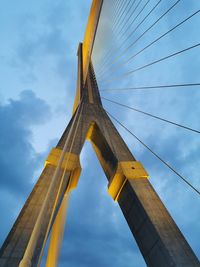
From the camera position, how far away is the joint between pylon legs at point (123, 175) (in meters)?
9.77

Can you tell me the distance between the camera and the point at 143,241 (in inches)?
323

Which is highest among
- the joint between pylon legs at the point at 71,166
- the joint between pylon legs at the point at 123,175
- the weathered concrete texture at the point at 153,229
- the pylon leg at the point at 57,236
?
the joint between pylon legs at the point at 71,166

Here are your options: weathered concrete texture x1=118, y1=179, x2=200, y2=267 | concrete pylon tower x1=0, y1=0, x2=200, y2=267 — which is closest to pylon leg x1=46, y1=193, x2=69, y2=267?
concrete pylon tower x1=0, y1=0, x2=200, y2=267

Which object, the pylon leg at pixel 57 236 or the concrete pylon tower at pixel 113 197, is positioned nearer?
the concrete pylon tower at pixel 113 197

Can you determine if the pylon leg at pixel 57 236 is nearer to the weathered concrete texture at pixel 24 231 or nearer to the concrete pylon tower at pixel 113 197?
the concrete pylon tower at pixel 113 197

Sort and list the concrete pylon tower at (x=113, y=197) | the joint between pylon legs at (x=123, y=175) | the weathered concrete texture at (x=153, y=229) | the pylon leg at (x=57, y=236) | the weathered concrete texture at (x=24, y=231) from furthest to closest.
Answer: the pylon leg at (x=57, y=236), the joint between pylon legs at (x=123, y=175), the weathered concrete texture at (x=153, y=229), the concrete pylon tower at (x=113, y=197), the weathered concrete texture at (x=24, y=231)

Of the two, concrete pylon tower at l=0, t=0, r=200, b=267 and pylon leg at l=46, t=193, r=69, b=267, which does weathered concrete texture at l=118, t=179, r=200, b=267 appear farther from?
pylon leg at l=46, t=193, r=69, b=267

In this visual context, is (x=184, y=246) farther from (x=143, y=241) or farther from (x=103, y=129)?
(x=103, y=129)

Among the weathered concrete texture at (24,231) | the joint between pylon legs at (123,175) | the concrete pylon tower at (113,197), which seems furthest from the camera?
the joint between pylon legs at (123,175)

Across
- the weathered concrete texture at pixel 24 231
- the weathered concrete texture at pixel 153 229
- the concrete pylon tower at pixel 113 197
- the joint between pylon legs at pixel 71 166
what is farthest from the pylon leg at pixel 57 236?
the weathered concrete texture at pixel 153 229

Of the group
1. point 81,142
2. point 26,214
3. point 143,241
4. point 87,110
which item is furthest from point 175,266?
point 87,110

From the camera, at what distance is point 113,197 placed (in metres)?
10.2

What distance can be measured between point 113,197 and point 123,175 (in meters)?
1.11

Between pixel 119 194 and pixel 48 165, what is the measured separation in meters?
3.01
